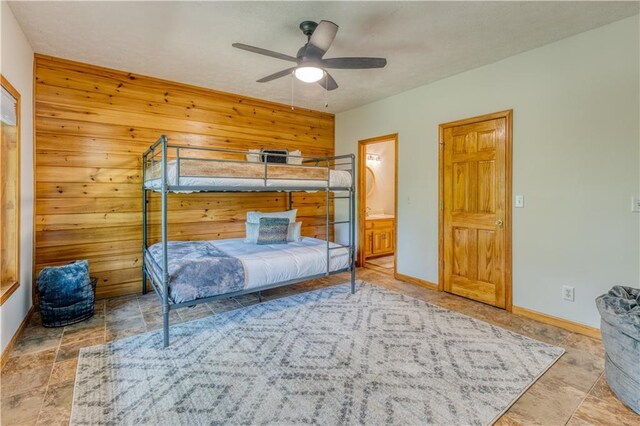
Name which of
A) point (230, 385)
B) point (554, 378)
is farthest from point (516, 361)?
point (230, 385)

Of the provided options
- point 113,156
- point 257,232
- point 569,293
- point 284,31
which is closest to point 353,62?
point 284,31

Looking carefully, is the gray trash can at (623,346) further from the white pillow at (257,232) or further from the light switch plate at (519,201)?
the white pillow at (257,232)

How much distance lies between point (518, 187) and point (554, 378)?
1.73 meters

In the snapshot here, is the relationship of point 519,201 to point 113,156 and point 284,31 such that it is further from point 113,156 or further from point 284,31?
point 113,156

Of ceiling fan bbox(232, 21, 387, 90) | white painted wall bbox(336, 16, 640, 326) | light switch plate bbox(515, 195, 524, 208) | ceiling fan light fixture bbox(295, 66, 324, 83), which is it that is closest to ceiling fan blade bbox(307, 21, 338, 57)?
ceiling fan bbox(232, 21, 387, 90)

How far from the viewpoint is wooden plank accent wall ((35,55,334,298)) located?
10.5ft

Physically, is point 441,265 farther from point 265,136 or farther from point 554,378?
point 265,136

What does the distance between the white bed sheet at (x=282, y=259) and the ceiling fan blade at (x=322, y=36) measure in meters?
1.85

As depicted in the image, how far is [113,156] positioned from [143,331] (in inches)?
78.4

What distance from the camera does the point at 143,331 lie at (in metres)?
2.75

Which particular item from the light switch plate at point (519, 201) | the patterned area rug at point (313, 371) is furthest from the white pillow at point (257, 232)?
the light switch plate at point (519, 201)

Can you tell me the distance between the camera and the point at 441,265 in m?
3.81

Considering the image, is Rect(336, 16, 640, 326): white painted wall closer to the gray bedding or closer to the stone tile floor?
the stone tile floor

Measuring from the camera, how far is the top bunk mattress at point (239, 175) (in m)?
2.56
